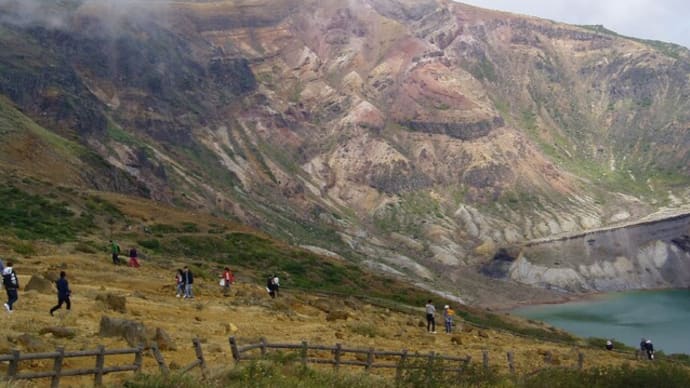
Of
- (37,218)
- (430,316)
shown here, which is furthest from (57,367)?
(37,218)

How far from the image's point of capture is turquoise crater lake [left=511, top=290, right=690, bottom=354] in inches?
4006

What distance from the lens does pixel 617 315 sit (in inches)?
5017

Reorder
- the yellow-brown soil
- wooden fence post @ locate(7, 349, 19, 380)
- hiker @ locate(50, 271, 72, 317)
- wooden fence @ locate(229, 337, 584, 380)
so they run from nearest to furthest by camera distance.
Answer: wooden fence post @ locate(7, 349, 19, 380) < wooden fence @ locate(229, 337, 584, 380) < the yellow-brown soil < hiker @ locate(50, 271, 72, 317)

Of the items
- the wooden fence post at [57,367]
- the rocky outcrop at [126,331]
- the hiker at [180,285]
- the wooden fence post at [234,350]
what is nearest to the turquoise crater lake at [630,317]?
the hiker at [180,285]

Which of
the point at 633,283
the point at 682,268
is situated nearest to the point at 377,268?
the point at 633,283

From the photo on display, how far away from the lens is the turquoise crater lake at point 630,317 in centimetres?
10175

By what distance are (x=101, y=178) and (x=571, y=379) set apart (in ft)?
298

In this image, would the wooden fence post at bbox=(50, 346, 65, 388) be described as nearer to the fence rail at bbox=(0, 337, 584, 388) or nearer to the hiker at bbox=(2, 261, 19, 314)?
the fence rail at bbox=(0, 337, 584, 388)

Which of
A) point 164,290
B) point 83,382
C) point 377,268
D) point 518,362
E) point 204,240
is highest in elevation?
point 377,268

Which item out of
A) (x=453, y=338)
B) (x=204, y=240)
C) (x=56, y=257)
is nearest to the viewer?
(x=453, y=338)

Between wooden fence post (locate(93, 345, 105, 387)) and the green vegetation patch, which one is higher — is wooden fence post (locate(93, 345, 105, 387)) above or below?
below

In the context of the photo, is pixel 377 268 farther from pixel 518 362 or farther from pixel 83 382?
pixel 83 382

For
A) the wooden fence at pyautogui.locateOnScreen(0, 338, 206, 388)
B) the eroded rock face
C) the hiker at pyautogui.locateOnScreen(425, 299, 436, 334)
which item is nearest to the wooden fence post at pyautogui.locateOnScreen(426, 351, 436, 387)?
the wooden fence at pyautogui.locateOnScreen(0, 338, 206, 388)

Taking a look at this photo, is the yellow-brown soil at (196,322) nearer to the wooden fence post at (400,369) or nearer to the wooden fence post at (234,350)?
the wooden fence post at (234,350)
